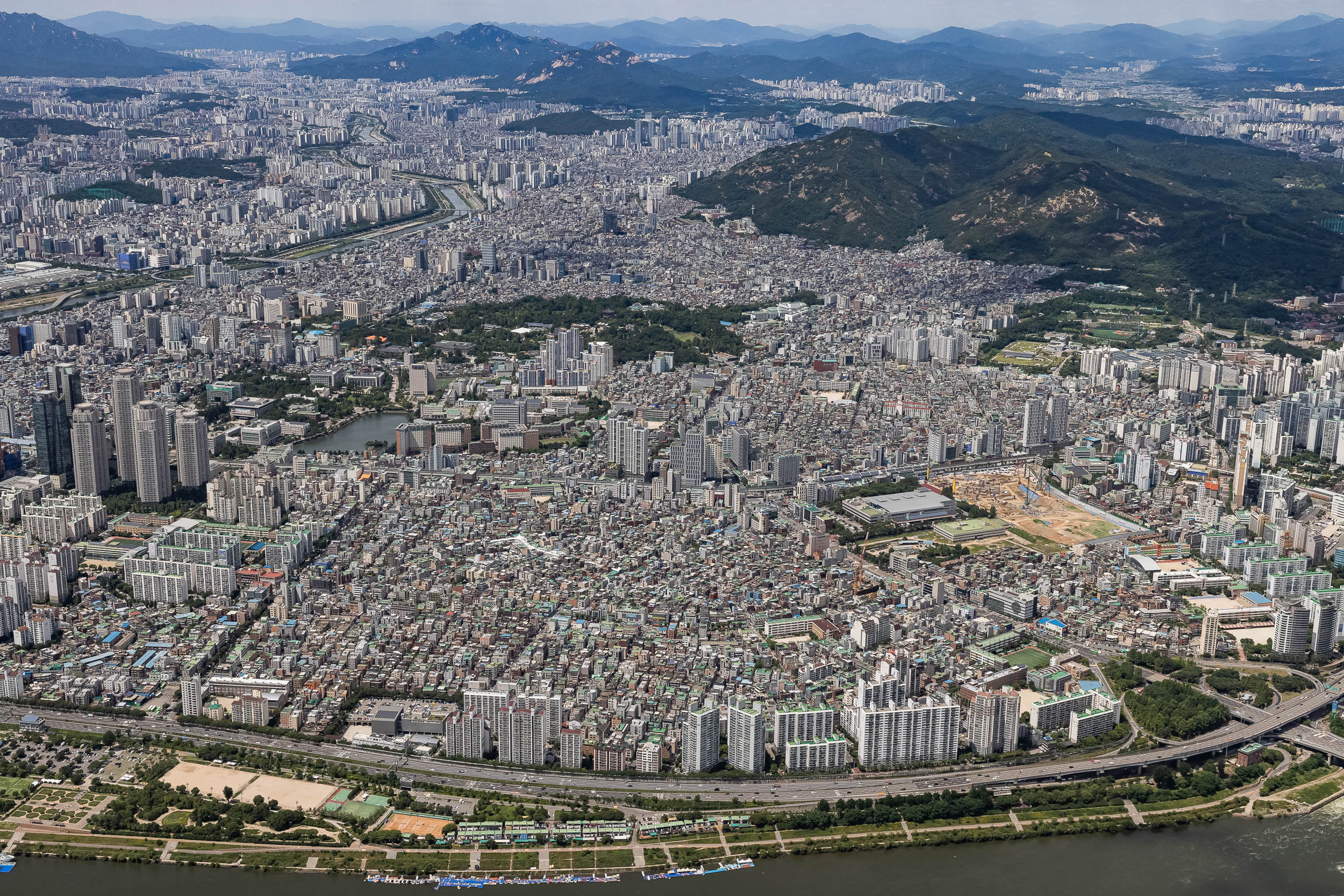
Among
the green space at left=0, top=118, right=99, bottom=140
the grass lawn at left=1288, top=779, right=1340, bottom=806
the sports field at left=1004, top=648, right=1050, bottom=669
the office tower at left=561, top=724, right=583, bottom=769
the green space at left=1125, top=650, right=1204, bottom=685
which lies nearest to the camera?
the grass lawn at left=1288, top=779, right=1340, bottom=806

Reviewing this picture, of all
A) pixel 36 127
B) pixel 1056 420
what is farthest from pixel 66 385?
pixel 36 127

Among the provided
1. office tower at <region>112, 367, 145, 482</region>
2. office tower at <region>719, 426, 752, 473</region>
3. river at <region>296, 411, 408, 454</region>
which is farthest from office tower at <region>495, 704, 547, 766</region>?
river at <region>296, 411, 408, 454</region>

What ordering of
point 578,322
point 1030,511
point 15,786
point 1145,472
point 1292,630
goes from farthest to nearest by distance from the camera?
1. point 578,322
2. point 1145,472
3. point 1030,511
4. point 1292,630
5. point 15,786

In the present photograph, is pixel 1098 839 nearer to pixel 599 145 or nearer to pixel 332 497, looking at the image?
pixel 332 497

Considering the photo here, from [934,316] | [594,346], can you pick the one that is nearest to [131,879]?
[594,346]

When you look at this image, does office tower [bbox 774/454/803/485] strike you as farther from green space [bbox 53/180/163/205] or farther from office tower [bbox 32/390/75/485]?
green space [bbox 53/180/163/205]

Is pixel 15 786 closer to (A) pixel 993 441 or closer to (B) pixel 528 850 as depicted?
(B) pixel 528 850

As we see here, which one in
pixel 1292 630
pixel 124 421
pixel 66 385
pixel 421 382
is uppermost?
pixel 66 385
